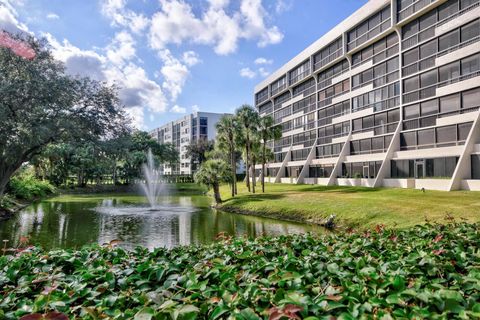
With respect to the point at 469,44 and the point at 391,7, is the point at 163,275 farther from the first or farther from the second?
the point at 391,7

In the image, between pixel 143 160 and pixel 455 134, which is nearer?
pixel 455 134

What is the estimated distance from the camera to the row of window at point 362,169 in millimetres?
46319

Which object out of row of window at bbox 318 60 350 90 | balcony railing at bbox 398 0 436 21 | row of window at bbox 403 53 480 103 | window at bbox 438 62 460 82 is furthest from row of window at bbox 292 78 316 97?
window at bbox 438 62 460 82

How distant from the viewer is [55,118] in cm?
2284

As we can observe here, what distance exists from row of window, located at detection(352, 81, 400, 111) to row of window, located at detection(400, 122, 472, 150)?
4.83 meters

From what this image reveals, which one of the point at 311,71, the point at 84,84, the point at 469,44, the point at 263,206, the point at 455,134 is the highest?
the point at 311,71

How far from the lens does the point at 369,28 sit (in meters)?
48.6

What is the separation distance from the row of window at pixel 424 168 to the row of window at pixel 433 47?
35.3 ft

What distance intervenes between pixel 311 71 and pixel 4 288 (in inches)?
2506

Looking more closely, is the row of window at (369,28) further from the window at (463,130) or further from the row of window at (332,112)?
the window at (463,130)

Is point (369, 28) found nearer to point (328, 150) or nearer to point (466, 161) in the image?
point (328, 150)

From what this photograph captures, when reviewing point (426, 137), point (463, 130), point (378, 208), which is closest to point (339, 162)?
point (426, 137)

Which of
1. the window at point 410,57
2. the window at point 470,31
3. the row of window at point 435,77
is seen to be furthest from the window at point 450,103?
the window at point 410,57

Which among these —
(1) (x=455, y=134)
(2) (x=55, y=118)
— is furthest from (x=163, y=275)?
(1) (x=455, y=134)
